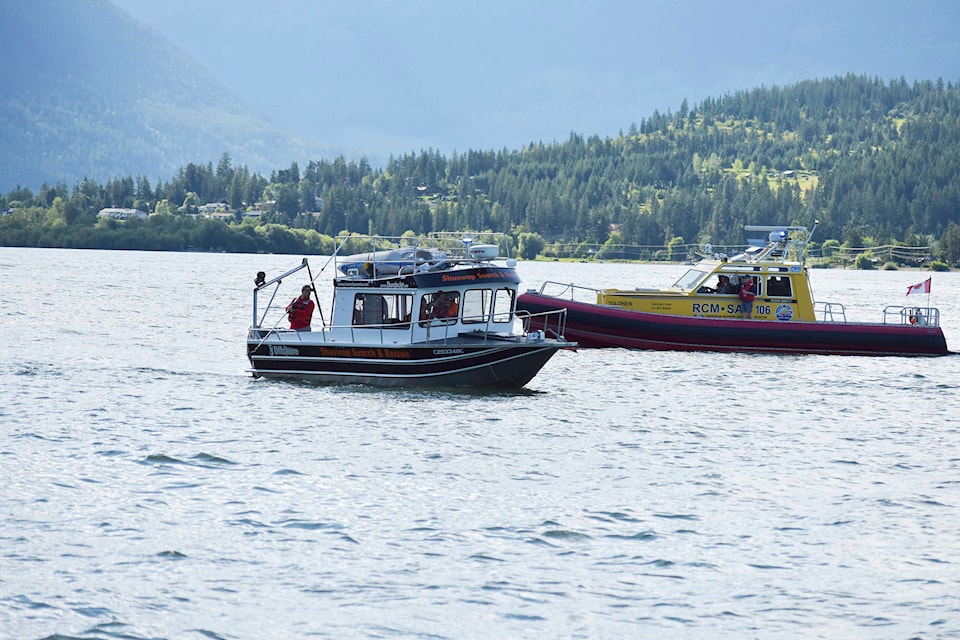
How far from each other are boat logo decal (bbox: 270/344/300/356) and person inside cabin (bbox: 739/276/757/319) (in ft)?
56.1

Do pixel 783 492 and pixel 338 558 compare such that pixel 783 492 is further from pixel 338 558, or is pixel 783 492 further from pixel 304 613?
pixel 304 613

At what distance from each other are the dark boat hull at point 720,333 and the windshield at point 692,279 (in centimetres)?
124

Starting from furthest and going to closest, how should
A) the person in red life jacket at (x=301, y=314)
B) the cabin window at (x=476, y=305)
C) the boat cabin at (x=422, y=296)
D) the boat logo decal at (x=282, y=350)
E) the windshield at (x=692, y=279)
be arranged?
the windshield at (x=692, y=279) → the person in red life jacket at (x=301, y=314) → the boat logo decal at (x=282, y=350) → the cabin window at (x=476, y=305) → the boat cabin at (x=422, y=296)

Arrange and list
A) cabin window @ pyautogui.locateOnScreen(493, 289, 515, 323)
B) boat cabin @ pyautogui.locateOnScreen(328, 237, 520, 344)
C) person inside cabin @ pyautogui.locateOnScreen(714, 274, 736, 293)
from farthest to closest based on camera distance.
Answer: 1. person inside cabin @ pyautogui.locateOnScreen(714, 274, 736, 293)
2. cabin window @ pyautogui.locateOnScreen(493, 289, 515, 323)
3. boat cabin @ pyautogui.locateOnScreen(328, 237, 520, 344)

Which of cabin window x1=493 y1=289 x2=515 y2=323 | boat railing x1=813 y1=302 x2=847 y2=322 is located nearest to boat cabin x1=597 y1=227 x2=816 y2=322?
boat railing x1=813 y1=302 x2=847 y2=322

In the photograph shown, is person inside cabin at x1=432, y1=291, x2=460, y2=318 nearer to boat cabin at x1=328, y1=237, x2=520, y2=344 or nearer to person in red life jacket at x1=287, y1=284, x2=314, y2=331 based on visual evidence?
boat cabin at x1=328, y1=237, x2=520, y2=344

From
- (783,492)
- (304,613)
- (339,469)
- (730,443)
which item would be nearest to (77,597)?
(304,613)

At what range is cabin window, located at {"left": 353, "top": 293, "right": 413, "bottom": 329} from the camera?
98.0 ft

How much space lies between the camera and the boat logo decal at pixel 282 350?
99.5 ft

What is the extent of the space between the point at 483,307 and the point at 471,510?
41.4 ft

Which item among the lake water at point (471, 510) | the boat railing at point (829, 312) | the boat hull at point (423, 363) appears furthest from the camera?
the boat railing at point (829, 312)

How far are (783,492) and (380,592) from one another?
8074 millimetres

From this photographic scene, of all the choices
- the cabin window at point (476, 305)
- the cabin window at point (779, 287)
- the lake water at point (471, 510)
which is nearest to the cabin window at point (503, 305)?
the cabin window at point (476, 305)

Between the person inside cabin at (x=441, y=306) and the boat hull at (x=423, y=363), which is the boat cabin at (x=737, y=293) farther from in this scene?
the person inside cabin at (x=441, y=306)
